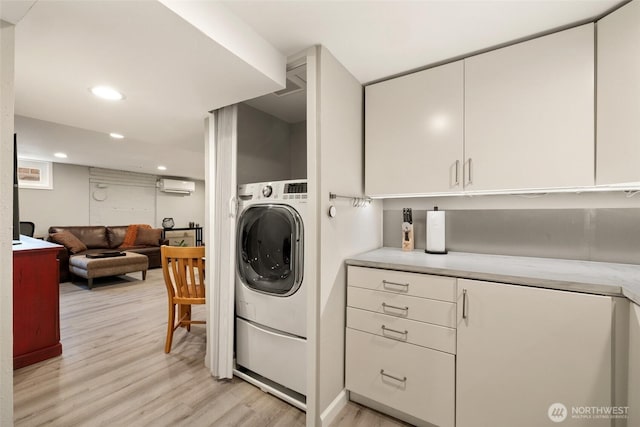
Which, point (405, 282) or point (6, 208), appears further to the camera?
point (405, 282)

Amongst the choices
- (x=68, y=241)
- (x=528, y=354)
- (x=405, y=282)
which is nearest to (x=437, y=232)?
(x=405, y=282)

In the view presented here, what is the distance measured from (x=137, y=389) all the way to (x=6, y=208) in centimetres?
152

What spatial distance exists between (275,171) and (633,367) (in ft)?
7.69

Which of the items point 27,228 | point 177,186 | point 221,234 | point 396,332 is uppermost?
point 177,186

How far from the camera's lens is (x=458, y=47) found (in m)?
1.45

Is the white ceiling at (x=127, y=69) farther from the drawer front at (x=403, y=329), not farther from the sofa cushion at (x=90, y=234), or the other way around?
the sofa cushion at (x=90, y=234)

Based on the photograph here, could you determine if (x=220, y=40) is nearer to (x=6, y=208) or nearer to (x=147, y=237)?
(x=6, y=208)

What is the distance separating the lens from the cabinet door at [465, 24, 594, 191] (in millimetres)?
1269

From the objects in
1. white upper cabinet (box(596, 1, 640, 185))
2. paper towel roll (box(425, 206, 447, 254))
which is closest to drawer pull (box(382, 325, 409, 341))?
paper towel roll (box(425, 206, 447, 254))

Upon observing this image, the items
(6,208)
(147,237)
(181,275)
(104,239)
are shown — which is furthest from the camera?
(147,237)

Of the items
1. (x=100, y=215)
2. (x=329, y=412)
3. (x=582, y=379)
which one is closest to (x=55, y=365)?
(x=329, y=412)

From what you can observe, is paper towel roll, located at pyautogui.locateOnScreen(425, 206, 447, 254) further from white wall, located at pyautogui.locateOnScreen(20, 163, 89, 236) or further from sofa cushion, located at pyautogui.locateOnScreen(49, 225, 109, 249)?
white wall, located at pyautogui.locateOnScreen(20, 163, 89, 236)

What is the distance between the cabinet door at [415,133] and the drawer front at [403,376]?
928 millimetres

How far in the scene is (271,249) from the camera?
5.85ft
